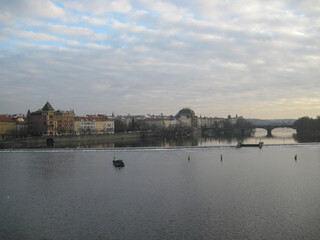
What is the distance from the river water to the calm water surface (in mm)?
44

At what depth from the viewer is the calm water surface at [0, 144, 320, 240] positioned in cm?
1550

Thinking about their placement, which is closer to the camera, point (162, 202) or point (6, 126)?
point (162, 202)

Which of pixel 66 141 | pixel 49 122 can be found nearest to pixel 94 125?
pixel 49 122

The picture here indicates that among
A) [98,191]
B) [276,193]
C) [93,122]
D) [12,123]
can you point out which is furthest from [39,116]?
[276,193]

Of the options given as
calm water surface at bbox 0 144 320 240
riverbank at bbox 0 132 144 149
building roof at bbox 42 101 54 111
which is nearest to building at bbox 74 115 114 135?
building roof at bbox 42 101 54 111

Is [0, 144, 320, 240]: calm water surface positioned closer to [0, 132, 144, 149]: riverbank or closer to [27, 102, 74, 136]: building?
[0, 132, 144, 149]: riverbank

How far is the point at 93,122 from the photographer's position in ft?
394

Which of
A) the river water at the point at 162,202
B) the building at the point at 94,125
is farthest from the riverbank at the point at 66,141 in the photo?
the river water at the point at 162,202

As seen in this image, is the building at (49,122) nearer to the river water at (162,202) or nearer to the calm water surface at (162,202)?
the river water at (162,202)

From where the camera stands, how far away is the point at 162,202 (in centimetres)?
1989

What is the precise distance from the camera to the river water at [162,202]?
1550 cm

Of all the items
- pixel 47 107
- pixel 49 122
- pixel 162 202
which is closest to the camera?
pixel 162 202

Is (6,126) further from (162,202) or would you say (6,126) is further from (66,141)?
(162,202)

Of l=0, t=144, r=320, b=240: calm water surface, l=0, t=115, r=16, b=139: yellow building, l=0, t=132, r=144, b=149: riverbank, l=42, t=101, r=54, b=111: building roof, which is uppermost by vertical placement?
l=42, t=101, r=54, b=111: building roof
